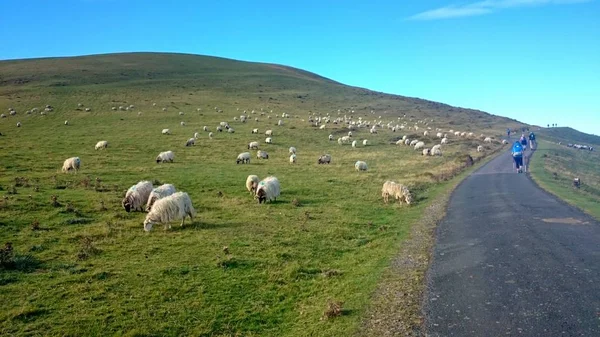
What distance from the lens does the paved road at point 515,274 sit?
8.67m

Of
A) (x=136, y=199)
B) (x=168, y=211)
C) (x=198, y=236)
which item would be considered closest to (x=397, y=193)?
(x=198, y=236)

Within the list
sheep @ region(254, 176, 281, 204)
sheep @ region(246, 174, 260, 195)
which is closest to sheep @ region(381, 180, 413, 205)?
sheep @ region(254, 176, 281, 204)

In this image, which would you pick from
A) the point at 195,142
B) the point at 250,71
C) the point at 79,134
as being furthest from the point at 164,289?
the point at 250,71

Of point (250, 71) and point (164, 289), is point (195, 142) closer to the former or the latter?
point (164, 289)

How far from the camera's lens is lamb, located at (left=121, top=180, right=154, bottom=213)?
65.7ft

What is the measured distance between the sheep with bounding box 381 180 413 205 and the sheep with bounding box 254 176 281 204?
20.9 ft

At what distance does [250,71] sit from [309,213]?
399 ft

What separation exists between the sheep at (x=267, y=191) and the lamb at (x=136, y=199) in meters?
5.74

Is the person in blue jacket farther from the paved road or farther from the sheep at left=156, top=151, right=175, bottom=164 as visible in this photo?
the sheep at left=156, top=151, right=175, bottom=164

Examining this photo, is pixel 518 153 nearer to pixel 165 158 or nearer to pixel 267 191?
pixel 267 191

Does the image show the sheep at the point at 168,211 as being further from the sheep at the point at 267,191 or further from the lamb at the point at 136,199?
the sheep at the point at 267,191

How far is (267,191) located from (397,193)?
7.48 meters

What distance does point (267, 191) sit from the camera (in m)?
23.0

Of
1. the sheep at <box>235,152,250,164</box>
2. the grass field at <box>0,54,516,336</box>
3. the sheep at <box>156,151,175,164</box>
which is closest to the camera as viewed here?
the grass field at <box>0,54,516,336</box>
